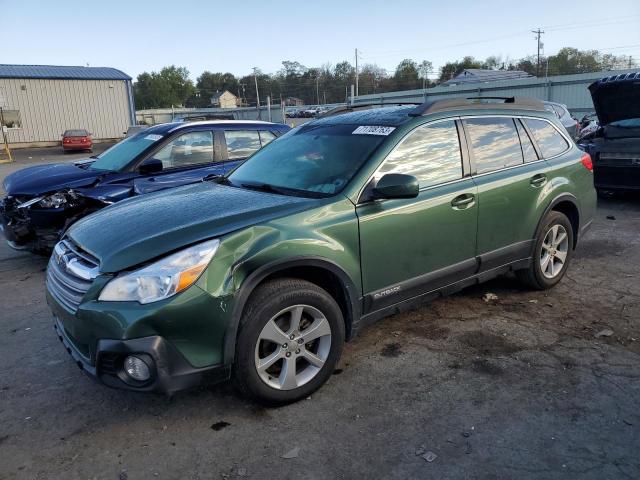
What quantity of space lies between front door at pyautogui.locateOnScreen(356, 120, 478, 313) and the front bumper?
1220 mm

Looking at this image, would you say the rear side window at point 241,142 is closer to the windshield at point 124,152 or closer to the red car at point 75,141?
the windshield at point 124,152

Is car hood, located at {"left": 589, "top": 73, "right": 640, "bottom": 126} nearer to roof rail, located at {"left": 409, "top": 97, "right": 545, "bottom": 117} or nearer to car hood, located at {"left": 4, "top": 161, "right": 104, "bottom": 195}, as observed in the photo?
roof rail, located at {"left": 409, "top": 97, "right": 545, "bottom": 117}

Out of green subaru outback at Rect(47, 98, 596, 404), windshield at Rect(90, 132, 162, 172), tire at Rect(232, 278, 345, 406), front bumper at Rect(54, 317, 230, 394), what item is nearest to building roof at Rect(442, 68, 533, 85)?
windshield at Rect(90, 132, 162, 172)

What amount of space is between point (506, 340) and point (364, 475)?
1.93 m

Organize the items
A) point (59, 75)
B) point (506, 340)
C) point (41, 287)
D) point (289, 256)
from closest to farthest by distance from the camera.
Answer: point (289, 256)
point (506, 340)
point (41, 287)
point (59, 75)

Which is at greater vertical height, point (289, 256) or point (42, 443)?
point (289, 256)

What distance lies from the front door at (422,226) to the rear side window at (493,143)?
0.21 meters

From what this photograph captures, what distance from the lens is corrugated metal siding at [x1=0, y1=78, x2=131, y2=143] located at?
32.6 meters

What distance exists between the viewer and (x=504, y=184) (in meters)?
4.23

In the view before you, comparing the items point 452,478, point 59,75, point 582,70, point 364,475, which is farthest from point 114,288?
point 582,70

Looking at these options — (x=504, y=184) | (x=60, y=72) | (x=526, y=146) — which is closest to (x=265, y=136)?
(x=526, y=146)

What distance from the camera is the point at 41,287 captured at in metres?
5.64

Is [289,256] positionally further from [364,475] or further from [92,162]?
[92,162]

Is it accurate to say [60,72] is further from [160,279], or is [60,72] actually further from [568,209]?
[160,279]
